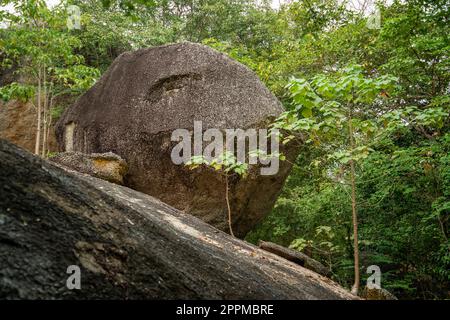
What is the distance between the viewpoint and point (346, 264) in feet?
27.8

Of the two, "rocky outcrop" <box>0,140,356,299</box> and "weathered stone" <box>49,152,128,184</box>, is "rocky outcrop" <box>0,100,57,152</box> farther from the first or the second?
"rocky outcrop" <box>0,140,356,299</box>

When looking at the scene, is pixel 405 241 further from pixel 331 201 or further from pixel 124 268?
pixel 124 268

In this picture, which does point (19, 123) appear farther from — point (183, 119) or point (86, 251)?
point (86, 251)

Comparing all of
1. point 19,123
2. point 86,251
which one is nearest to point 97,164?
point 86,251

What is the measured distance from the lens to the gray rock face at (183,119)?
24.0 feet

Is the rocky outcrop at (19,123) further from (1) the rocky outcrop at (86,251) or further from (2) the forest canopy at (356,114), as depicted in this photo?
(1) the rocky outcrop at (86,251)

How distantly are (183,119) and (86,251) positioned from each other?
5351mm

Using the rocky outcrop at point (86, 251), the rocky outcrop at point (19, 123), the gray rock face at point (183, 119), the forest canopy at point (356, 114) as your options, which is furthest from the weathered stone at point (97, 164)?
the rocky outcrop at point (19, 123)

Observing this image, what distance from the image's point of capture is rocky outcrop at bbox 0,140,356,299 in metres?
1.86

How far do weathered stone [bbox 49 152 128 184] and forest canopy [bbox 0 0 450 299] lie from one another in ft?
8.27

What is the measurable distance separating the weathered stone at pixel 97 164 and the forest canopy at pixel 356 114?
252 centimetres

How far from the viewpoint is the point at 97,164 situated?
7.06 metres

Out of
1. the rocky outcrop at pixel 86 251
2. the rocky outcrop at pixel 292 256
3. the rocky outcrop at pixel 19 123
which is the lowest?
the rocky outcrop at pixel 292 256
